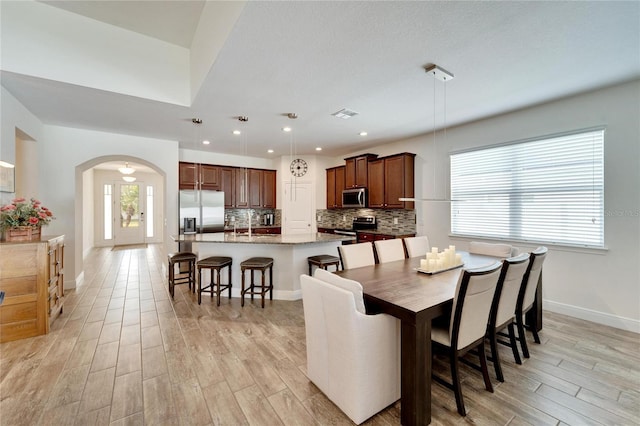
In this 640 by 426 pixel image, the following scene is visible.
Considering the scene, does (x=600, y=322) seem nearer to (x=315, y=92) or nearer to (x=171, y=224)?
(x=315, y=92)

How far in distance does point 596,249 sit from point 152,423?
4.65 meters

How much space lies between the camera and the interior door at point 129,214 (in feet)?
29.4

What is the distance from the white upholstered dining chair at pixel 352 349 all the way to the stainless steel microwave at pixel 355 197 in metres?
3.83

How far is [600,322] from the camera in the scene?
10.0 ft

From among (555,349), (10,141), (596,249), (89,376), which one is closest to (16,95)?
(10,141)

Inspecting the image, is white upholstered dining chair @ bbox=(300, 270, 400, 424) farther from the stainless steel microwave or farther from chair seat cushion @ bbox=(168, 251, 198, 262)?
the stainless steel microwave

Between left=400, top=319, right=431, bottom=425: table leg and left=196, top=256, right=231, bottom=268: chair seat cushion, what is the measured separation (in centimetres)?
272

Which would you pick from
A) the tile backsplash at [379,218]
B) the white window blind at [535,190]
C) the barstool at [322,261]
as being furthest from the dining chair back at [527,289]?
the tile backsplash at [379,218]

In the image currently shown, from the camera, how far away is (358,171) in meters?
5.78

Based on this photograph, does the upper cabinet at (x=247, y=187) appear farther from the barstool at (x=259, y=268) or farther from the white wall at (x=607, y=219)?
the white wall at (x=607, y=219)

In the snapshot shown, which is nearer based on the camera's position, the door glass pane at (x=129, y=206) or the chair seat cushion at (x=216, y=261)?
the chair seat cushion at (x=216, y=261)

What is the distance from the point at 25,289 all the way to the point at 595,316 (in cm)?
634

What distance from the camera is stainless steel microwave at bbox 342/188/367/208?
18.2 ft

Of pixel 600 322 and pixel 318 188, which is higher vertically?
pixel 318 188
